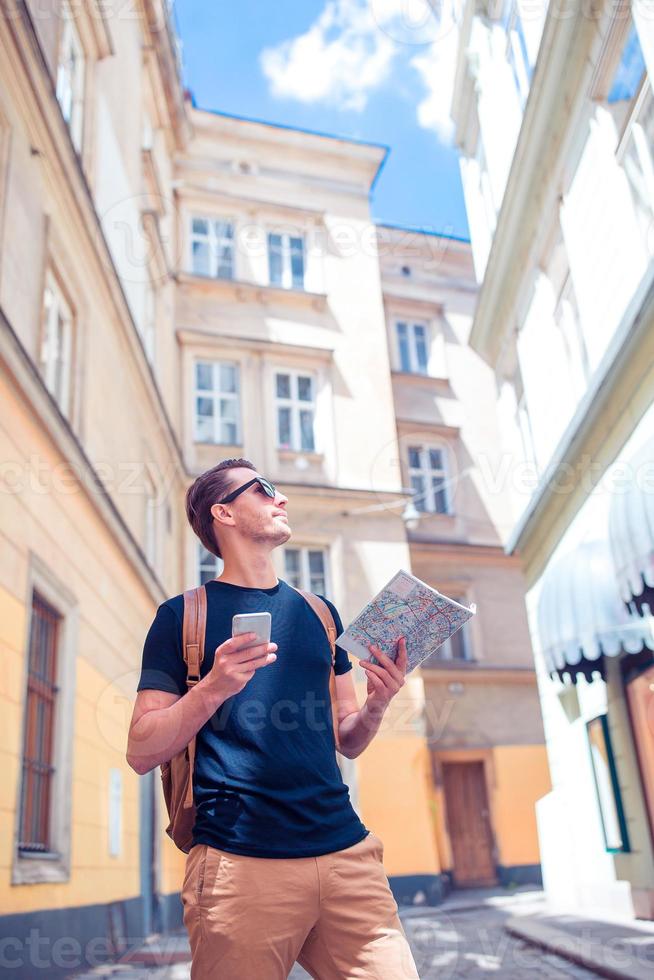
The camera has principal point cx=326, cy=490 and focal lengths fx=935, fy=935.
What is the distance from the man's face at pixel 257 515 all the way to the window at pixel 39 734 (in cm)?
566

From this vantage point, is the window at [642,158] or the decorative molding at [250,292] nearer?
the window at [642,158]

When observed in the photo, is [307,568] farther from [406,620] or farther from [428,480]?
[406,620]

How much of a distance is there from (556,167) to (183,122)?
35.3ft

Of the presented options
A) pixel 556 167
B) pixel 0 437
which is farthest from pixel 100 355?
pixel 556 167

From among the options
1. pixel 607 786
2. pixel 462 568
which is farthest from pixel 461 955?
pixel 462 568

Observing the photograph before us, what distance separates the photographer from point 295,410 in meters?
18.5

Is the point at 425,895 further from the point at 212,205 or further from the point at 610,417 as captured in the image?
the point at 212,205

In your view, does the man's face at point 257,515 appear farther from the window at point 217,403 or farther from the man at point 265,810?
the window at point 217,403

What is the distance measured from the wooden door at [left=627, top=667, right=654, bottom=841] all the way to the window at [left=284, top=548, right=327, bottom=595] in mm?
7898

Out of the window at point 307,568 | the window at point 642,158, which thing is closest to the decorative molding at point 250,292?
the window at point 307,568

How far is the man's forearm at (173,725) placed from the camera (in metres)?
2.12

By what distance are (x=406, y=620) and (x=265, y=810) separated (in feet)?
2.29

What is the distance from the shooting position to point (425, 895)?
15469 millimetres

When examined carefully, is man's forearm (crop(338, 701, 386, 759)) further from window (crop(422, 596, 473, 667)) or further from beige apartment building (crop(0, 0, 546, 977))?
window (crop(422, 596, 473, 667))
